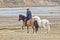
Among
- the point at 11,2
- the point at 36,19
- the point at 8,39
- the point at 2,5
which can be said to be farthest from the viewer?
the point at 11,2

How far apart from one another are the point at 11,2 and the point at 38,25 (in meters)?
54.8

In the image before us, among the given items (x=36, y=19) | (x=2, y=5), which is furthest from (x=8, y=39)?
(x=2, y=5)

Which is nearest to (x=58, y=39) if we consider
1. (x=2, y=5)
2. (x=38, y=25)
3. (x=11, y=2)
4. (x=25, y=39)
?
(x=25, y=39)

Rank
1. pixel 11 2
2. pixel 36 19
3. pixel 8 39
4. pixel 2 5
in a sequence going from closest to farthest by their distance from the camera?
pixel 8 39, pixel 36 19, pixel 2 5, pixel 11 2

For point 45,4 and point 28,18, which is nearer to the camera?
point 28,18

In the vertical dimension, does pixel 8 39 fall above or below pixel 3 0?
above

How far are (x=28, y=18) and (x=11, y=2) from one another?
54481 millimetres

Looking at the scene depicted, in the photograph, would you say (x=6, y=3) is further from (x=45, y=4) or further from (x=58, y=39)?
(x=58, y=39)

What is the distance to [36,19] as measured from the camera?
1830 centimetres

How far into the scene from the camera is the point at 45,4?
232 ft

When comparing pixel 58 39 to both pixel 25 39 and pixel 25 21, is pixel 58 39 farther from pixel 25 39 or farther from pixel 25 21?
pixel 25 21

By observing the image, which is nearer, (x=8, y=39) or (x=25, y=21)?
(x=8, y=39)

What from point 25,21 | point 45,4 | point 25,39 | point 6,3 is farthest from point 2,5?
point 25,39

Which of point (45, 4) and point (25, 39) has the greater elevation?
point (25, 39)
